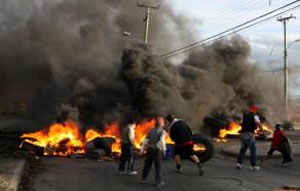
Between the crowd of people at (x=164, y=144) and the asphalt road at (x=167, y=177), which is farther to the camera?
the crowd of people at (x=164, y=144)

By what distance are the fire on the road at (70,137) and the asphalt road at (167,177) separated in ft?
7.75

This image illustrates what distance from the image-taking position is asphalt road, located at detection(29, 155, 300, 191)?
1009cm

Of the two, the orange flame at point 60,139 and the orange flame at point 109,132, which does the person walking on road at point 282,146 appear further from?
the orange flame at point 109,132

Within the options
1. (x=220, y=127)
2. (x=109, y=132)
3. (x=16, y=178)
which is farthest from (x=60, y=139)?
(x=220, y=127)

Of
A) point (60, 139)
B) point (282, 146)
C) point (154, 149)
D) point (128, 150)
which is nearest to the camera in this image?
point (154, 149)

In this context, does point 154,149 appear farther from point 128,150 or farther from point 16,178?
point 16,178

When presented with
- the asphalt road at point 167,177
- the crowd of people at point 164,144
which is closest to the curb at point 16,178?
the asphalt road at point 167,177

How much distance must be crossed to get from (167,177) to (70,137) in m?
8.19

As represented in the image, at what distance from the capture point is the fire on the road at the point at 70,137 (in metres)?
17.5

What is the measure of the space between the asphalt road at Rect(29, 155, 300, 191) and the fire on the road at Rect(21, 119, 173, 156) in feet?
7.75

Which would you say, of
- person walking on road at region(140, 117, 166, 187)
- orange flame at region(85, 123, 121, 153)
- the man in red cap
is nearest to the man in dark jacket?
person walking on road at region(140, 117, 166, 187)

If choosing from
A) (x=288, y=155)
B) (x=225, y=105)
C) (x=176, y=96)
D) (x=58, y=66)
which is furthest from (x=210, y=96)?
(x=288, y=155)

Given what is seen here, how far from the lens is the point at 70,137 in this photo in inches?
742

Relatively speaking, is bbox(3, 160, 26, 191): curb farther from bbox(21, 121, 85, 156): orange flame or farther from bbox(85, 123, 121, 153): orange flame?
bbox(85, 123, 121, 153): orange flame
